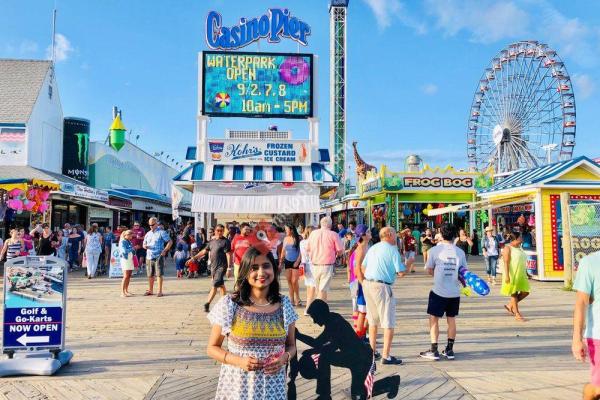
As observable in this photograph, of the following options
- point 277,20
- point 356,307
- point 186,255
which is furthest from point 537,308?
point 277,20

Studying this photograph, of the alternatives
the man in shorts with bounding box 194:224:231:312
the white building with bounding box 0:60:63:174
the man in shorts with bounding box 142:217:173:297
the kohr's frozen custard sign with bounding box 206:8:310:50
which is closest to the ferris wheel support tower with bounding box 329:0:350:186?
the white building with bounding box 0:60:63:174

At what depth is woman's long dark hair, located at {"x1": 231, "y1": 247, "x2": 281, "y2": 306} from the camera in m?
2.70

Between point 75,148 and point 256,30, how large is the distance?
49.6 ft

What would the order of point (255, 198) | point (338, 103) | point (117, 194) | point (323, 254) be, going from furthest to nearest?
point (338, 103) → point (117, 194) → point (255, 198) → point (323, 254)

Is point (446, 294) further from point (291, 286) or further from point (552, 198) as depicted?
Result: point (552, 198)

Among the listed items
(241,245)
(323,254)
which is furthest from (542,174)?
(241,245)

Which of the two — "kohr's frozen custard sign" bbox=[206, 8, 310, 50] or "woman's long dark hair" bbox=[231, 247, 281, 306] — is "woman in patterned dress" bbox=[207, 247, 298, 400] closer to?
"woman's long dark hair" bbox=[231, 247, 281, 306]

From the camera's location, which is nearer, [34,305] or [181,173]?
[34,305]

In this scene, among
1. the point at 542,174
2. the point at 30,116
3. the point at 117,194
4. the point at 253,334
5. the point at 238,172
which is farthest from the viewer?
the point at 117,194

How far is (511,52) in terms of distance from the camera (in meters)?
31.9

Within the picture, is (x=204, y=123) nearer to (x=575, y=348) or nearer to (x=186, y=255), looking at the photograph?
(x=186, y=255)

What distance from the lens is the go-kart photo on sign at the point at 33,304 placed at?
5344mm

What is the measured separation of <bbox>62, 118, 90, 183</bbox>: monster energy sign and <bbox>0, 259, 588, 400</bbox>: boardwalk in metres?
20.2

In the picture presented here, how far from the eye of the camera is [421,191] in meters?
23.5
